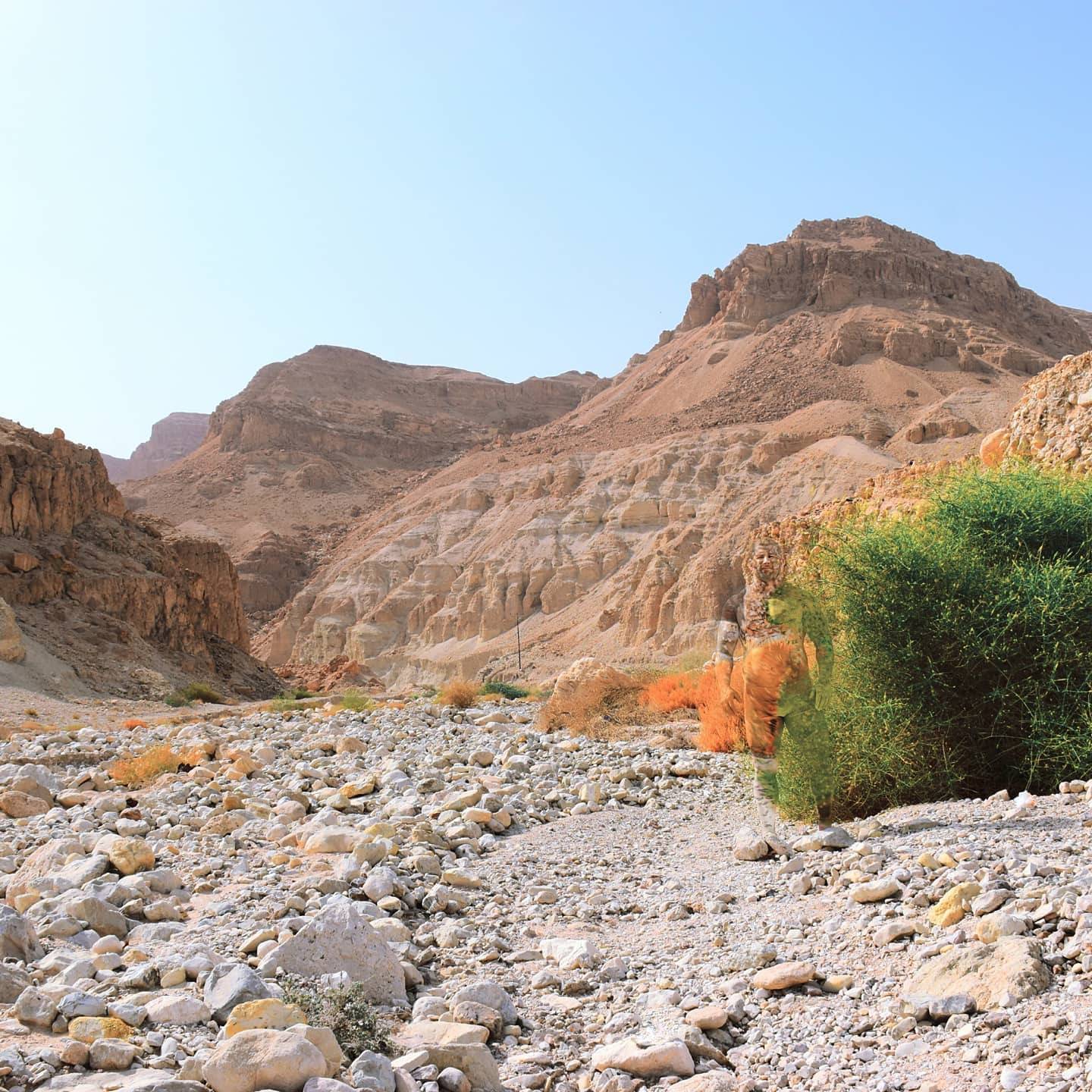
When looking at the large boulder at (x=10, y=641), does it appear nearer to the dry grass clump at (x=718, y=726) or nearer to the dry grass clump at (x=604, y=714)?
the dry grass clump at (x=604, y=714)

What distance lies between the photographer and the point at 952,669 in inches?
282

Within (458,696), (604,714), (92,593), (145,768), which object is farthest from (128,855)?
(92,593)

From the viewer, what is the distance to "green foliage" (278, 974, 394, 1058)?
12.9 ft

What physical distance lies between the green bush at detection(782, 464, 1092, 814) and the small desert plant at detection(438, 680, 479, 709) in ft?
35.4

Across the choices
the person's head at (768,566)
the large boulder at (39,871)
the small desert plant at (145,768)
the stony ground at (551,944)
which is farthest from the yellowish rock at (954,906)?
the small desert plant at (145,768)

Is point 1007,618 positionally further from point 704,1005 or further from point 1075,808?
point 704,1005

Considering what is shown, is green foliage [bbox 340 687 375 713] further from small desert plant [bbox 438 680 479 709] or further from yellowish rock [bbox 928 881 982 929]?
yellowish rock [bbox 928 881 982 929]

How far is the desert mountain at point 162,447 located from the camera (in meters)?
163

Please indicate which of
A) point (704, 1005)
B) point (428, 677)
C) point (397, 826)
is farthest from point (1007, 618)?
point (428, 677)

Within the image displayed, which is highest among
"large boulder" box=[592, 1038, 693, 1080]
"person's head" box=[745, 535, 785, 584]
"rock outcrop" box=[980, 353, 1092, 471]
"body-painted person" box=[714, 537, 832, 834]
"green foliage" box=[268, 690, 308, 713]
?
"rock outcrop" box=[980, 353, 1092, 471]

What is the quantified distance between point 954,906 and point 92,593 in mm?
31414

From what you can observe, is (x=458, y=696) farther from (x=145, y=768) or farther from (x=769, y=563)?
(x=769, y=563)

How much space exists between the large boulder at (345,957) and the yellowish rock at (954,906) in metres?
2.39

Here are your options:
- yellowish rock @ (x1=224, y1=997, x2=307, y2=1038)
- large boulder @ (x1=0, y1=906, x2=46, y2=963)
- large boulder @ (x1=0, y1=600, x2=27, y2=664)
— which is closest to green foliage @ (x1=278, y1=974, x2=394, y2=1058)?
yellowish rock @ (x1=224, y1=997, x2=307, y2=1038)
